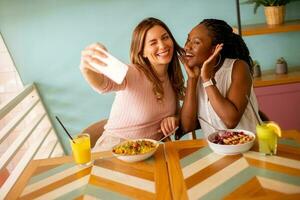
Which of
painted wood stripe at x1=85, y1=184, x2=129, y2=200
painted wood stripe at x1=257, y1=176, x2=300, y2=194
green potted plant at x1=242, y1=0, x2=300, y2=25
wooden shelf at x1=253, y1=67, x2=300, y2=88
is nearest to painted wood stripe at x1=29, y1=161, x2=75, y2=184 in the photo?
painted wood stripe at x1=85, y1=184, x2=129, y2=200

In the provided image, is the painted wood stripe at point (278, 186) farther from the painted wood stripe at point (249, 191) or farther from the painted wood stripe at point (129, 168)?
the painted wood stripe at point (129, 168)

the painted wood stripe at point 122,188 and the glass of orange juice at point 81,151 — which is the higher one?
the glass of orange juice at point 81,151

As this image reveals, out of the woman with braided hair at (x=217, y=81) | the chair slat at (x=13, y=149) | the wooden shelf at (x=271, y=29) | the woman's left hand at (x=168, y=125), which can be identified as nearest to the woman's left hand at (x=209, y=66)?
the woman with braided hair at (x=217, y=81)

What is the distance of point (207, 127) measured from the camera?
189cm

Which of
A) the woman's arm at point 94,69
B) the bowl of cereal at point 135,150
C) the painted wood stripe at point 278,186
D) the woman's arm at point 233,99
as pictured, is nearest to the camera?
the painted wood stripe at point 278,186

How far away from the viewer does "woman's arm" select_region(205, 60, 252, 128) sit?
1.74 meters

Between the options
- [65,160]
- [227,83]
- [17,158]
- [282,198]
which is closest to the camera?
[282,198]

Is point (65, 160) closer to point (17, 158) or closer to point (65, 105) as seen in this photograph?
point (65, 105)

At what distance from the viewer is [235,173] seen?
1302 mm

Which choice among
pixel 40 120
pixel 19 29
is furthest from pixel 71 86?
pixel 19 29

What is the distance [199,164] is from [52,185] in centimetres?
56

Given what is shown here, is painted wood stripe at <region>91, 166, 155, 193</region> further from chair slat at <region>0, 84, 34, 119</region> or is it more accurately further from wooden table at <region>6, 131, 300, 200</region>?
chair slat at <region>0, 84, 34, 119</region>

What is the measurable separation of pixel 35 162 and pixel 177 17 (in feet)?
5.79

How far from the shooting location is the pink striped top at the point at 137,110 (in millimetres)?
1921
